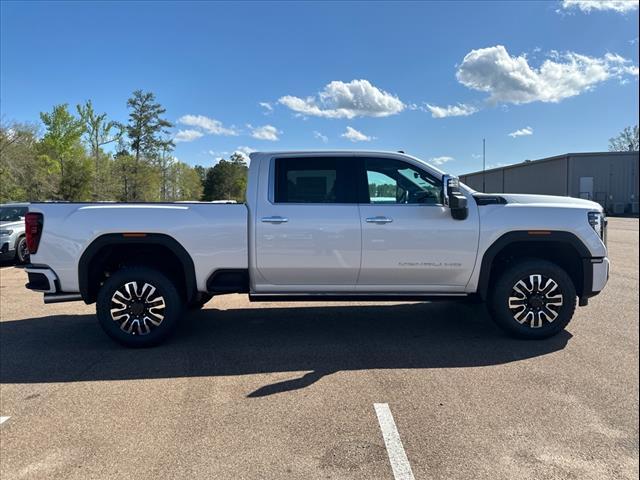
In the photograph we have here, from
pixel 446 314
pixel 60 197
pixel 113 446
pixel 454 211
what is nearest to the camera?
pixel 113 446

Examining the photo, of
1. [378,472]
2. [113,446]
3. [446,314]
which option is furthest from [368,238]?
[113,446]

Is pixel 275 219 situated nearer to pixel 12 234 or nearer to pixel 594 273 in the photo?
pixel 594 273

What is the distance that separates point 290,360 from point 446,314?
269 centimetres

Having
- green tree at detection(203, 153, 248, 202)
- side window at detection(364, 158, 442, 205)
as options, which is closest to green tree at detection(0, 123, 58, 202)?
green tree at detection(203, 153, 248, 202)

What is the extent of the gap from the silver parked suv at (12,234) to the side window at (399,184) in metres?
9.54

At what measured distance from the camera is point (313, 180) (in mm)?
5281

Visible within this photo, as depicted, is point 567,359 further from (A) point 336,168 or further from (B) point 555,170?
(B) point 555,170

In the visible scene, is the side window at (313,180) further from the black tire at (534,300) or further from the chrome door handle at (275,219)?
the black tire at (534,300)

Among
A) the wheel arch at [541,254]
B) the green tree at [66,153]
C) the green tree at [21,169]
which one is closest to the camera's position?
the wheel arch at [541,254]

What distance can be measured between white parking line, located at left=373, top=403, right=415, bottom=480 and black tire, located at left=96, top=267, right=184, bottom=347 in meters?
2.49

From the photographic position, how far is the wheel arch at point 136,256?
502 centimetres

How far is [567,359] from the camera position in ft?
15.2


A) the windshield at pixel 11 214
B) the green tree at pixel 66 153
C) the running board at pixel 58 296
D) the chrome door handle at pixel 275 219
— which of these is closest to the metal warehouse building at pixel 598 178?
the green tree at pixel 66 153

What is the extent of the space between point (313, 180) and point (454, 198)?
4.93ft
